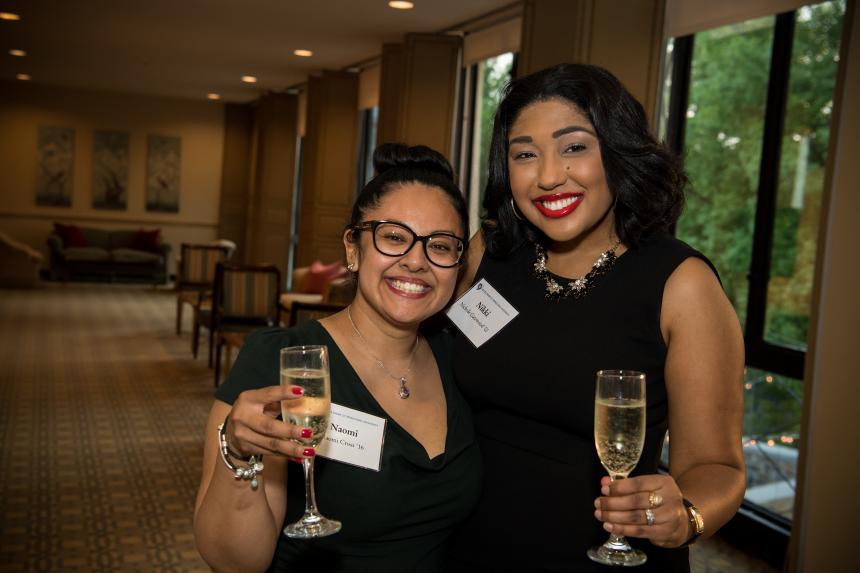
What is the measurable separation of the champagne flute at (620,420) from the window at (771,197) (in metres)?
3.24

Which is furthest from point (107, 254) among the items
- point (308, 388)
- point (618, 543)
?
point (618, 543)

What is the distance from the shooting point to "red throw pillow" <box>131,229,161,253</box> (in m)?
16.4

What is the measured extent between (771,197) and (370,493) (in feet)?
12.6

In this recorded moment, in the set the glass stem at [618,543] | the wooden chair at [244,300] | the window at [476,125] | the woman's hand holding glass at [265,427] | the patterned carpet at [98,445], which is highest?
the window at [476,125]

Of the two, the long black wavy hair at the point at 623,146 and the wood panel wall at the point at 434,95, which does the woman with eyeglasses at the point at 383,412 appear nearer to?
the long black wavy hair at the point at 623,146

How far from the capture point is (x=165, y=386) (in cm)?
791

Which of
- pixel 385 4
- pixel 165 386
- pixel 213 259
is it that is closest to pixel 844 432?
pixel 385 4

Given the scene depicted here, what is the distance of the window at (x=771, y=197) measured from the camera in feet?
15.3

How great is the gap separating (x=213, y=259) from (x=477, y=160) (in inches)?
141

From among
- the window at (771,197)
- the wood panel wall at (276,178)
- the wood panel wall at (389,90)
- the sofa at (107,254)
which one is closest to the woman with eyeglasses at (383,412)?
the window at (771,197)

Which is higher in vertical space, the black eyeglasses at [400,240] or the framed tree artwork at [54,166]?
the framed tree artwork at [54,166]

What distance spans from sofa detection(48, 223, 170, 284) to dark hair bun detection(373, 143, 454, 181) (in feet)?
48.8

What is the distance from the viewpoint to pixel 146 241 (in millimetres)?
16438

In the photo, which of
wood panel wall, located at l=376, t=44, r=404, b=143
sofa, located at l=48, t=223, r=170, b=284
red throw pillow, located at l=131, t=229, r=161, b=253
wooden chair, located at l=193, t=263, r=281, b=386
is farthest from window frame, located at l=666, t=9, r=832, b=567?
red throw pillow, located at l=131, t=229, r=161, b=253
